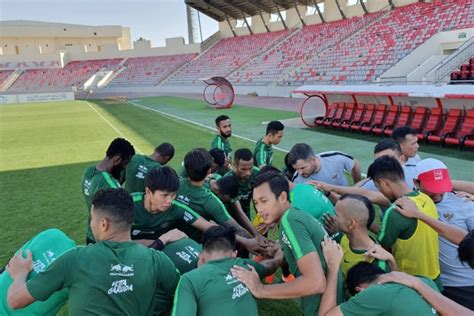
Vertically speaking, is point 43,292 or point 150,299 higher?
point 43,292

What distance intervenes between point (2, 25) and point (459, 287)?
84.5 meters

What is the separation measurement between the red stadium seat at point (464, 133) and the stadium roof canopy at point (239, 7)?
33773 mm

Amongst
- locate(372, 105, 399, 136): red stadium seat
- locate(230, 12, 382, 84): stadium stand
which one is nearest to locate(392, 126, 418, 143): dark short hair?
locate(372, 105, 399, 136): red stadium seat

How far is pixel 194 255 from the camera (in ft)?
10.5

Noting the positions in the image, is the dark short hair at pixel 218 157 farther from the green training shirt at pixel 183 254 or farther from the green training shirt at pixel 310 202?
the green training shirt at pixel 183 254

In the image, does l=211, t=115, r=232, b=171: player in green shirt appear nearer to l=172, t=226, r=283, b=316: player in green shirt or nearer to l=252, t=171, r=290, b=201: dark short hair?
l=252, t=171, r=290, b=201: dark short hair

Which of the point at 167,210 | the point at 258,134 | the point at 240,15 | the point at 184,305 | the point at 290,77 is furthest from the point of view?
the point at 240,15

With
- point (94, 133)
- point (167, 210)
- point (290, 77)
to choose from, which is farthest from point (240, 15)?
point (167, 210)

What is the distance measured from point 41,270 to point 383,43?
31.5m

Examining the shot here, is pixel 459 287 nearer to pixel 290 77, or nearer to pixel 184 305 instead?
pixel 184 305

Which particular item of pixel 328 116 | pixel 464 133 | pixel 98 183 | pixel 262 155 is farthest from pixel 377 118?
pixel 98 183

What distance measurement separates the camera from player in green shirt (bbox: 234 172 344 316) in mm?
2506

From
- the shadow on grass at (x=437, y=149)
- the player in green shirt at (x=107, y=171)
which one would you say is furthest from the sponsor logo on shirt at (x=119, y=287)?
the shadow on grass at (x=437, y=149)

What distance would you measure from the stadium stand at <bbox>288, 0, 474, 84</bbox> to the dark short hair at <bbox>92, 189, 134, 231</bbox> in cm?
2620
